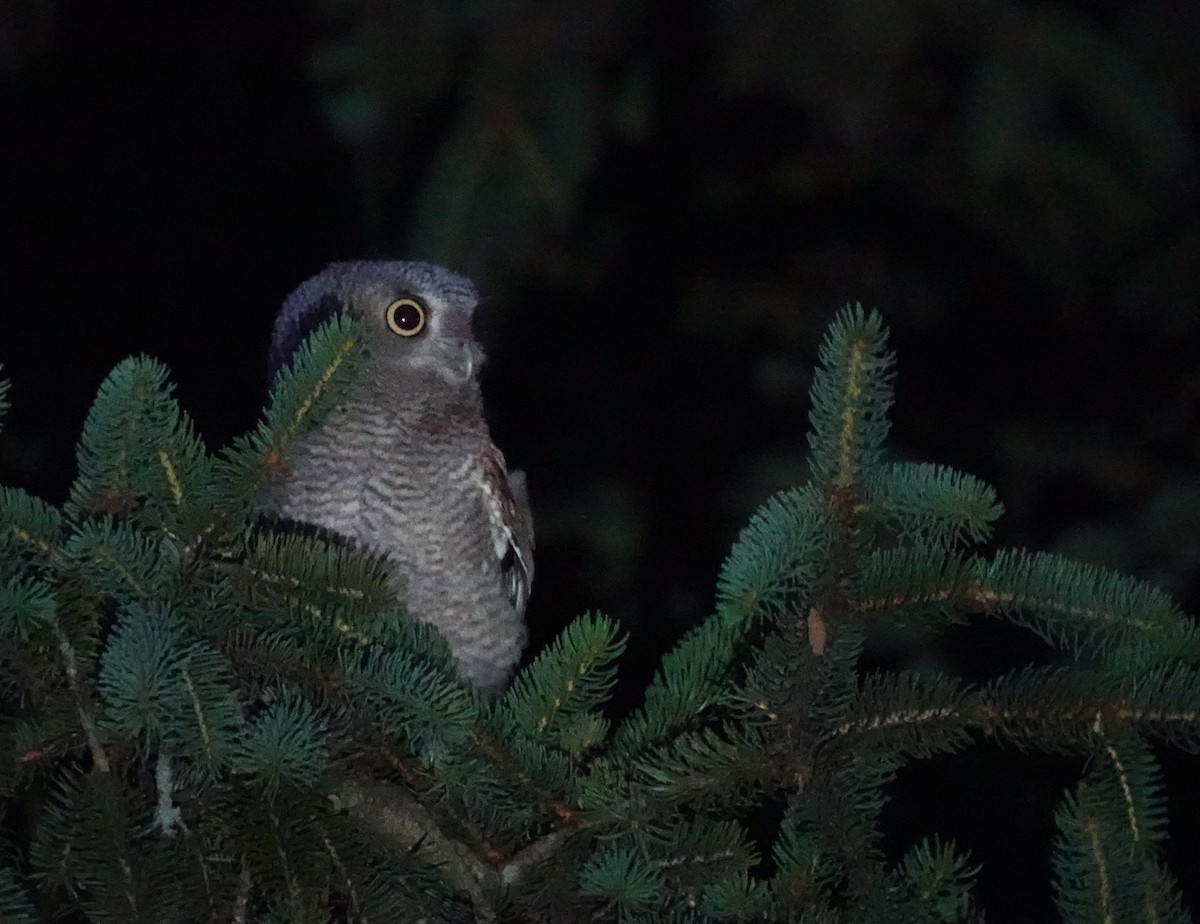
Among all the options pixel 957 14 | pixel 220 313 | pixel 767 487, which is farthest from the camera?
pixel 220 313

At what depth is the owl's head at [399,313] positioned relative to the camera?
6.68 feet

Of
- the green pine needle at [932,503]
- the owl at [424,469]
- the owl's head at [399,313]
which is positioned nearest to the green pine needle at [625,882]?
the green pine needle at [932,503]

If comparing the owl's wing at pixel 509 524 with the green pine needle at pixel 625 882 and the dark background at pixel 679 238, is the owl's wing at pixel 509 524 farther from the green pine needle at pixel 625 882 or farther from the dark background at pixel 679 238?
the green pine needle at pixel 625 882

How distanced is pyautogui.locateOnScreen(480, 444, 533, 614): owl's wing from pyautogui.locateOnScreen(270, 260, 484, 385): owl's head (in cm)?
16

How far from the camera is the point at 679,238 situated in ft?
10.6

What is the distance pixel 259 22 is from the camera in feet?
10.3

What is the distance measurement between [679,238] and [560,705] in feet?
7.09

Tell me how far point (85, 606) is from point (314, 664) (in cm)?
18

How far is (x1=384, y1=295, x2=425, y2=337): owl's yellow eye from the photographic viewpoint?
2084mm

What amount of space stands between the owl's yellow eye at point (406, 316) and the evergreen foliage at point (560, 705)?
89 cm

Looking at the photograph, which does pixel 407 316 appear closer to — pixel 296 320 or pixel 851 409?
pixel 296 320

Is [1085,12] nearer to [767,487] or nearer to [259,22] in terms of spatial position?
[767,487]

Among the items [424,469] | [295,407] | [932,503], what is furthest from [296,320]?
[932,503]

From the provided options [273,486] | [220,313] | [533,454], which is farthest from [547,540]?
[273,486]
